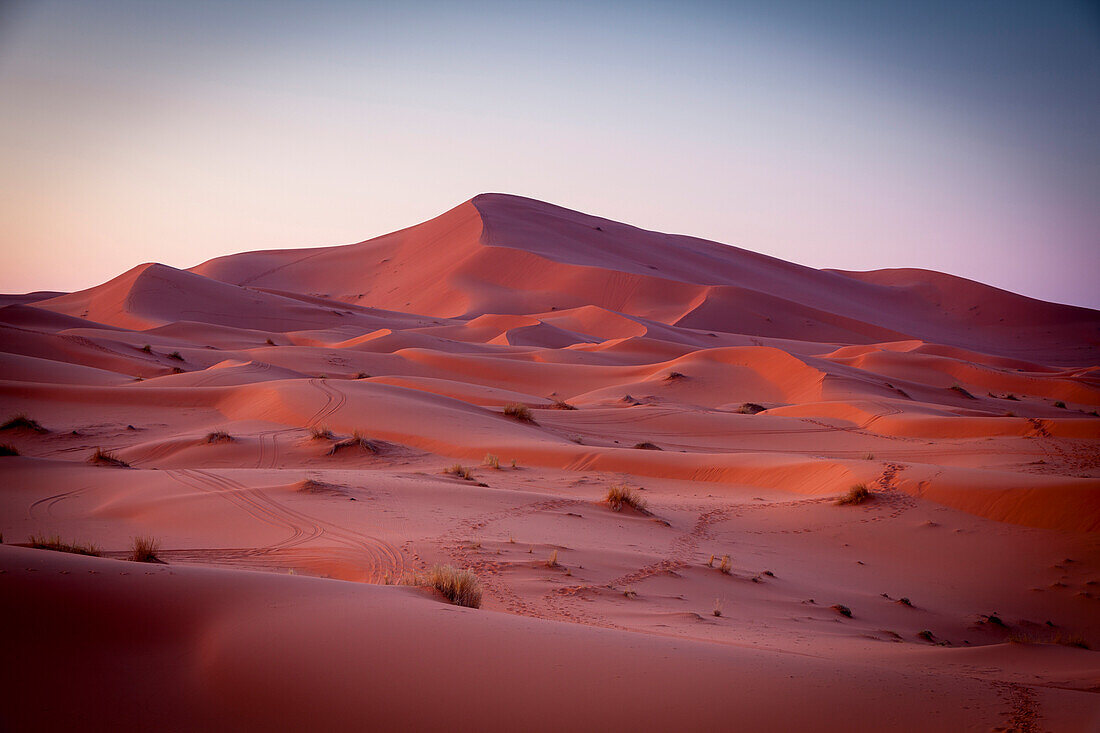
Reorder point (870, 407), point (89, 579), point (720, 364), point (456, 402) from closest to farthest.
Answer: point (89, 579) < point (456, 402) < point (870, 407) < point (720, 364)

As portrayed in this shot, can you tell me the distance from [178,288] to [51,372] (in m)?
29.2

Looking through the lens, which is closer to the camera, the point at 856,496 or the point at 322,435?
the point at 856,496

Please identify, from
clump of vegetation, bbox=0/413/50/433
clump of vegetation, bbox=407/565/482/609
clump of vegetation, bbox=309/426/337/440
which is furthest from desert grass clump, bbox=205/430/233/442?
clump of vegetation, bbox=407/565/482/609

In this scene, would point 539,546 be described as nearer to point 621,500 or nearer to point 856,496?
point 621,500

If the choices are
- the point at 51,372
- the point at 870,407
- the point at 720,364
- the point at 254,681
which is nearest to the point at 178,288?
the point at 51,372

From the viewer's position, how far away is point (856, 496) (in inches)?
428

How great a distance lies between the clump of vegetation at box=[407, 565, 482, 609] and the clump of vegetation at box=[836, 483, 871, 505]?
764 cm

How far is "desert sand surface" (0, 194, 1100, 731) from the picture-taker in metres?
3.19

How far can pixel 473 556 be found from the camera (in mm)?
6867

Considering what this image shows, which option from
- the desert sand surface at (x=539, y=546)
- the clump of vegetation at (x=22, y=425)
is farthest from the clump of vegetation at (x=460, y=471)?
the clump of vegetation at (x=22, y=425)

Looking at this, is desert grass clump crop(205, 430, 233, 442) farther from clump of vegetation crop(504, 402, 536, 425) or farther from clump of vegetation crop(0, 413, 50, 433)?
clump of vegetation crop(504, 402, 536, 425)

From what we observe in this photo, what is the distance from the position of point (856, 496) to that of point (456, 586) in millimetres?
7997

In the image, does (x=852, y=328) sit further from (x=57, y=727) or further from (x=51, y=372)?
(x=57, y=727)

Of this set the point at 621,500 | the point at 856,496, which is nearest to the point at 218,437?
the point at 621,500
